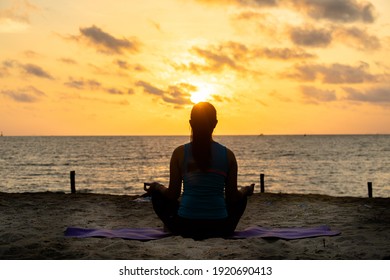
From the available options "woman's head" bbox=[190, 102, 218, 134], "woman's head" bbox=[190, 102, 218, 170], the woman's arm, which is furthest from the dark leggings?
"woman's head" bbox=[190, 102, 218, 134]

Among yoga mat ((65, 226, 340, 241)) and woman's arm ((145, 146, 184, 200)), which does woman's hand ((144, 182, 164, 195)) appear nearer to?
woman's arm ((145, 146, 184, 200))

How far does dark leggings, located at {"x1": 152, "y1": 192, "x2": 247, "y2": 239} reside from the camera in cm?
690

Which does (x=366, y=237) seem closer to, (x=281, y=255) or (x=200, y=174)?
(x=281, y=255)

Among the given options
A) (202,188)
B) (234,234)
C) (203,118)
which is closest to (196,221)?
(202,188)

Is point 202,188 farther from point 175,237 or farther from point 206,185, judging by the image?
point 175,237

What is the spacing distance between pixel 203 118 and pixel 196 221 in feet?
5.69

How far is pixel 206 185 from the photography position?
21.7ft

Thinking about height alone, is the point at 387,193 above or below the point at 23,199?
below

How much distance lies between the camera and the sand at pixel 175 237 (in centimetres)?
671

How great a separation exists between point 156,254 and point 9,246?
268 centimetres

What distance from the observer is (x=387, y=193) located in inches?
1435

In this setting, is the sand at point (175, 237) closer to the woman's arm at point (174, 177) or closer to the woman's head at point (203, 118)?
the woman's arm at point (174, 177)

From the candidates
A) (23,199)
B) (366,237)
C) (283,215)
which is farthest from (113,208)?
(366,237)
